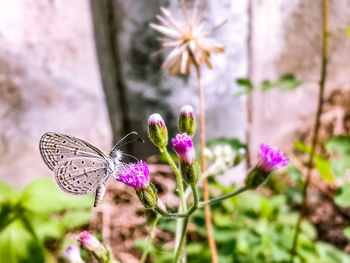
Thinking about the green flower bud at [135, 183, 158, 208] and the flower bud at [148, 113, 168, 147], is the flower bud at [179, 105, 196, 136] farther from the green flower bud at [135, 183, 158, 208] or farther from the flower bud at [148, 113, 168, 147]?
the green flower bud at [135, 183, 158, 208]

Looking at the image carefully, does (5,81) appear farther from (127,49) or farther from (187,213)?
(187,213)

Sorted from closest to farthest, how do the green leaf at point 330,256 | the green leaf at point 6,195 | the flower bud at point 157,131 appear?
the flower bud at point 157,131 → the green leaf at point 6,195 → the green leaf at point 330,256

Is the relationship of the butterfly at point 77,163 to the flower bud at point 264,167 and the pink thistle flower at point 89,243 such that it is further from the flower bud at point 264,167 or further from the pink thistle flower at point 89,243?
the flower bud at point 264,167

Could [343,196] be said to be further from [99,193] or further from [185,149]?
[99,193]

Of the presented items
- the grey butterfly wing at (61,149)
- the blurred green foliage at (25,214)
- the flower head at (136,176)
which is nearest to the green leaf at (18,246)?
the blurred green foliage at (25,214)

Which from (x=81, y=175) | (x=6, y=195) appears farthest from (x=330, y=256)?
(x=6, y=195)

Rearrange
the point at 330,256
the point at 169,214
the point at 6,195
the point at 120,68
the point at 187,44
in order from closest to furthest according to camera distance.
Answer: the point at 169,214 → the point at 187,44 → the point at 6,195 → the point at 330,256 → the point at 120,68
